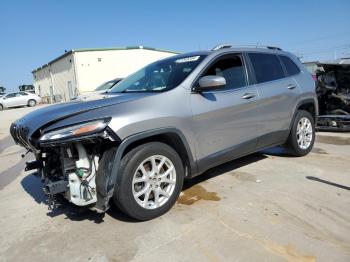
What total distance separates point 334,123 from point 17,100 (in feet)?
102

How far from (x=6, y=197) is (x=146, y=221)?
2409 mm

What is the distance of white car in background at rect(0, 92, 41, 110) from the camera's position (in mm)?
32375

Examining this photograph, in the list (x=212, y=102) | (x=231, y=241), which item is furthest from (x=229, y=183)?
(x=231, y=241)

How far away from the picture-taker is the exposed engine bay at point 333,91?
8461 millimetres

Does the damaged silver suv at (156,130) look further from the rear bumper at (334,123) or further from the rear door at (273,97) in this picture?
the rear bumper at (334,123)

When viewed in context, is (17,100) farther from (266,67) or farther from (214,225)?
(214,225)

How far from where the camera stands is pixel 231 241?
3199 mm

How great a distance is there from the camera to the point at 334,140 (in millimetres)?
7523

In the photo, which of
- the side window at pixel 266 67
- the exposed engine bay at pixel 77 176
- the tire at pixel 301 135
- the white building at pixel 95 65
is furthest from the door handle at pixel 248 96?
the white building at pixel 95 65

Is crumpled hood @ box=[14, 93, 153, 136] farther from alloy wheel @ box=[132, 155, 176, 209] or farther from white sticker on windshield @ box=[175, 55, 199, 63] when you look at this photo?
white sticker on windshield @ box=[175, 55, 199, 63]

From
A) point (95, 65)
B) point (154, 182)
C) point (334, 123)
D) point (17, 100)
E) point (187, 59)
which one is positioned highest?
point (95, 65)

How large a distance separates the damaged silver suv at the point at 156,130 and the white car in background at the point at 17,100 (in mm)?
31010

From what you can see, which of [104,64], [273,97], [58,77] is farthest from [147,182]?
[58,77]

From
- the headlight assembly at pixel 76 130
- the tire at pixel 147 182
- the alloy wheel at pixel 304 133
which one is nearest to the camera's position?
the headlight assembly at pixel 76 130
